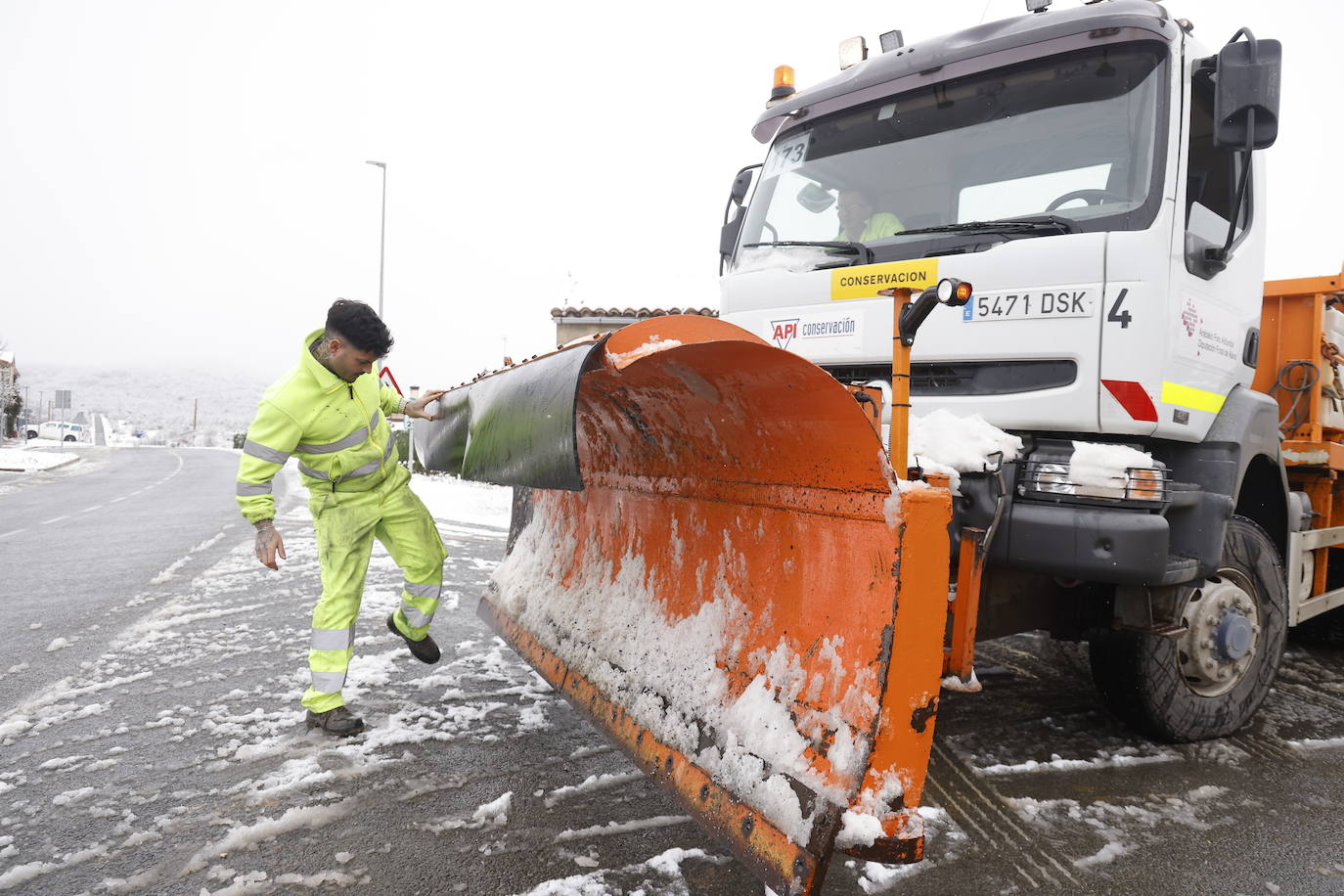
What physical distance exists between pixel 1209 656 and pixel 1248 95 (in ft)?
6.57

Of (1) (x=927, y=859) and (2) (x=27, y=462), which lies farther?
(2) (x=27, y=462)

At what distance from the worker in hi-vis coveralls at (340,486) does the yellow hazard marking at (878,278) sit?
5.67 ft

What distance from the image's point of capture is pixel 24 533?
885cm

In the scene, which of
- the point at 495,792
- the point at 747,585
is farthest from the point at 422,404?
the point at 747,585

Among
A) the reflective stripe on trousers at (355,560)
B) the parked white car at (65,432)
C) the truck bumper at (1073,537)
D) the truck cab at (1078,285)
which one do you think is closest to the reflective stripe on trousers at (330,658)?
the reflective stripe on trousers at (355,560)

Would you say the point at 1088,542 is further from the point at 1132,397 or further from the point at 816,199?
the point at 816,199

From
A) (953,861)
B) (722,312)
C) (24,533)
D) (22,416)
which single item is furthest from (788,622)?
(22,416)

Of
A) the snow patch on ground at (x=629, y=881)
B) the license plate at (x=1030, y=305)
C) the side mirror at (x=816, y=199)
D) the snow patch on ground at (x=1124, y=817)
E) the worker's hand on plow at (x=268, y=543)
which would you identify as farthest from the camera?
the side mirror at (x=816, y=199)

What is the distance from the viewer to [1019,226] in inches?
107

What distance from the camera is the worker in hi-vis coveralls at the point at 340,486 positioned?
307 cm

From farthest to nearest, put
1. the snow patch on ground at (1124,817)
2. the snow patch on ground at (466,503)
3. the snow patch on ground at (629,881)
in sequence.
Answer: the snow patch on ground at (466,503) → the snow patch on ground at (1124,817) → the snow patch on ground at (629,881)

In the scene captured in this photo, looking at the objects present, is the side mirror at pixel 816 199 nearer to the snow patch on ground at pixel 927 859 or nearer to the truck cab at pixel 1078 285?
the truck cab at pixel 1078 285

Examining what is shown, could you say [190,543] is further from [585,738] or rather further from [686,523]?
[686,523]

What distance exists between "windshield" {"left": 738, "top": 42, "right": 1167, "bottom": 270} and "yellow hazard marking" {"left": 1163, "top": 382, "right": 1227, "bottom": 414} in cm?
56
